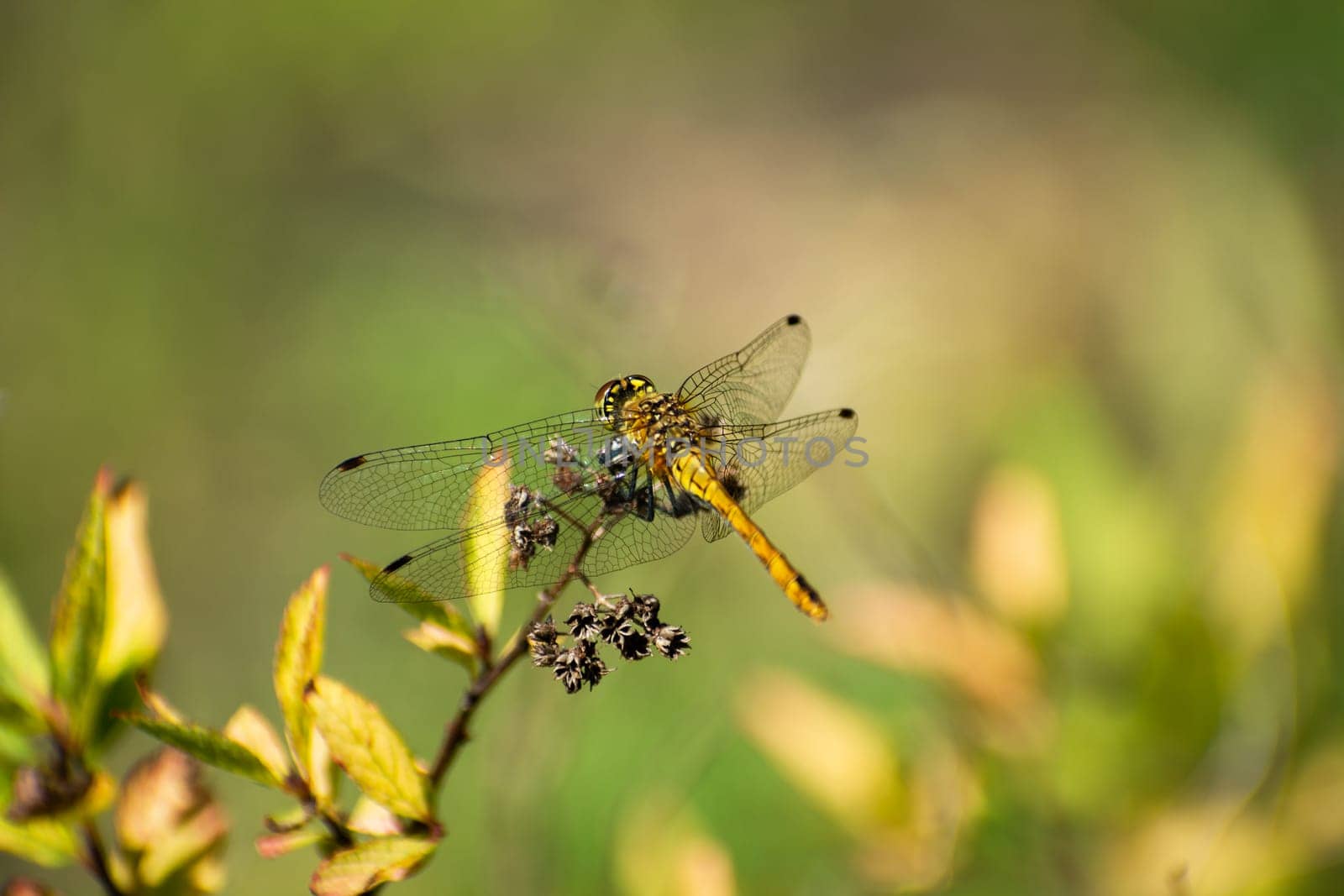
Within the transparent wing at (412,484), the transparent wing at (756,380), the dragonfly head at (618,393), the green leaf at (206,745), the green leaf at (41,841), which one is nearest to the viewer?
the green leaf at (206,745)

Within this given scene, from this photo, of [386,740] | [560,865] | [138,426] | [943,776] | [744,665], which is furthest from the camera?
[138,426]

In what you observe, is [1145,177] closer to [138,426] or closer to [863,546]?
[863,546]

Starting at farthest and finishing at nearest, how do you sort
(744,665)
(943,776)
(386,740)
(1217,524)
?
(744,665)
(1217,524)
(943,776)
(386,740)

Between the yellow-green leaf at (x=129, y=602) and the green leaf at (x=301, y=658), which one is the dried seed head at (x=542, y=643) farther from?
the yellow-green leaf at (x=129, y=602)

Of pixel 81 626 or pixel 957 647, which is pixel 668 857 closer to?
pixel 957 647

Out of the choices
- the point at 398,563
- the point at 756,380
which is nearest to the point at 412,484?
the point at 398,563

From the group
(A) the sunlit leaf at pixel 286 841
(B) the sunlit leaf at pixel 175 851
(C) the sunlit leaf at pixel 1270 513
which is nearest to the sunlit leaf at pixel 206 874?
(B) the sunlit leaf at pixel 175 851

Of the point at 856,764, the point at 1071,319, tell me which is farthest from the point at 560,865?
the point at 1071,319
